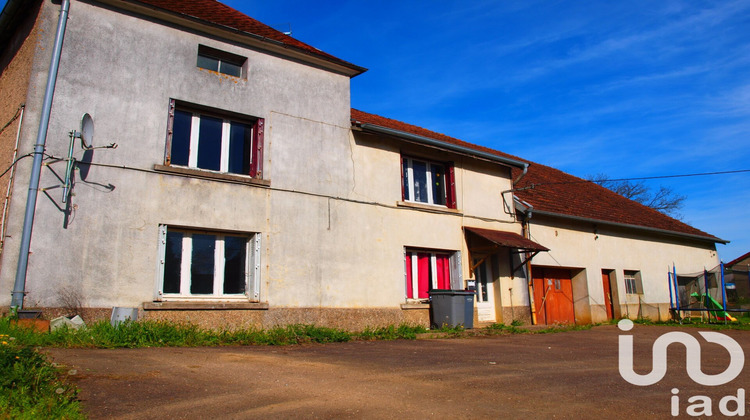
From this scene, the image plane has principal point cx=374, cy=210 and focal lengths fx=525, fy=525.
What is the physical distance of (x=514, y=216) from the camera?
589 inches

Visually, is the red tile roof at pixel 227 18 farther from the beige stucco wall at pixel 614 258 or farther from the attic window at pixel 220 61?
the beige stucco wall at pixel 614 258

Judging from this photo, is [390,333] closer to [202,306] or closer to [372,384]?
[202,306]

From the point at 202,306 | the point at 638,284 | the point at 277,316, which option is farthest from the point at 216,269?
the point at 638,284

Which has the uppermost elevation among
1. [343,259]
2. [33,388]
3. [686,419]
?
[343,259]

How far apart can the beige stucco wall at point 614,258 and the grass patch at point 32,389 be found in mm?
13005

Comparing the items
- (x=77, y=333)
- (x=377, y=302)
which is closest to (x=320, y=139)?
(x=377, y=302)

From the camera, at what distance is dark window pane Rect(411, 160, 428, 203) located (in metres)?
13.3

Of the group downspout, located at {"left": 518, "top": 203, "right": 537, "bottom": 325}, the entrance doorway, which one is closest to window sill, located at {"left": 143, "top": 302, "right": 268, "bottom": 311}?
the entrance doorway

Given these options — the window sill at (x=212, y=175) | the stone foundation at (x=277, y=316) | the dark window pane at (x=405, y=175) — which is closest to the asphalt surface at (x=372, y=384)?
the stone foundation at (x=277, y=316)

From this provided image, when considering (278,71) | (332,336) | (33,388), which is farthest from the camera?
(278,71)

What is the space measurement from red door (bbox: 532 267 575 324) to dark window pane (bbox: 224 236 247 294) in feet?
29.3

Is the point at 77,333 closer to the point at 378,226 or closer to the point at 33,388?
the point at 33,388

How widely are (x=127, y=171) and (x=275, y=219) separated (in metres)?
2.82

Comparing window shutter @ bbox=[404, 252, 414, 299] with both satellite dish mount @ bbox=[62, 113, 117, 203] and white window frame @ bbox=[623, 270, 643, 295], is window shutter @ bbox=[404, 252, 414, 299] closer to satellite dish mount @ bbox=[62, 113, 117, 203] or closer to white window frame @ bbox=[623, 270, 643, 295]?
Result: satellite dish mount @ bbox=[62, 113, 117, 203]
